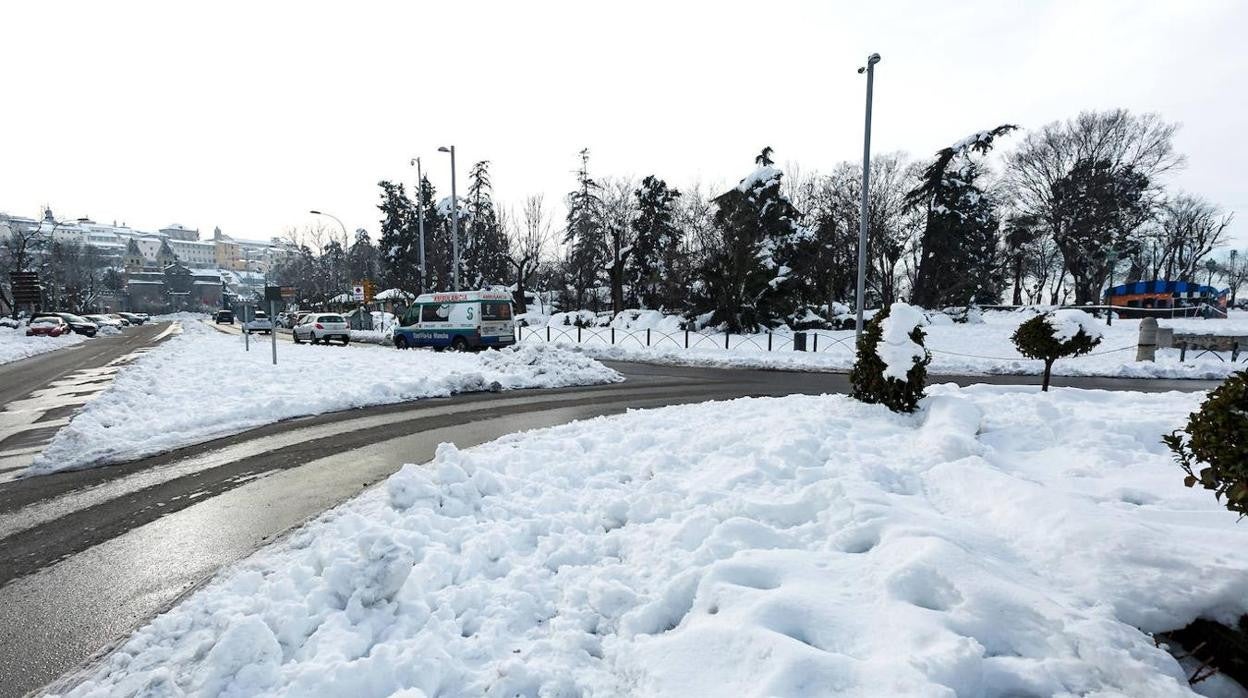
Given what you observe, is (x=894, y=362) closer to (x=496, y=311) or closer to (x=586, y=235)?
(x=496, y=311)

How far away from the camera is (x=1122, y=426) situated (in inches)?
249

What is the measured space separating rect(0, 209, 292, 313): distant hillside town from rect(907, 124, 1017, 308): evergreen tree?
72810mm

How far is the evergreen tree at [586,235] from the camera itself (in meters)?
44.3

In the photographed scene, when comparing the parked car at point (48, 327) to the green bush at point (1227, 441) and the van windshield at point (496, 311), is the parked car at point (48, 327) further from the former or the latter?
the green bush at point (1227, 441)

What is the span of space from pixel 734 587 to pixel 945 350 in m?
24.3

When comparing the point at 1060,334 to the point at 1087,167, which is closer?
the point at 1060,334

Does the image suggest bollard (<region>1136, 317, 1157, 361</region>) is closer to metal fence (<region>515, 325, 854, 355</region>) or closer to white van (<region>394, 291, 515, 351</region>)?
metal fence (<region>515, 325, 854, 355</region>)

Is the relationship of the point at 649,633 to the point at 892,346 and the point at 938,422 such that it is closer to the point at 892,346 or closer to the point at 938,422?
the point at 938,422

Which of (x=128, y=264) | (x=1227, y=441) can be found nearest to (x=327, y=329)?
(x=1227, y=441)

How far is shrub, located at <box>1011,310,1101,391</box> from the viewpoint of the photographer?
30.3 feet

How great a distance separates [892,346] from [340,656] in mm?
7170

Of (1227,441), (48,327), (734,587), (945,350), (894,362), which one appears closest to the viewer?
(1227,441)

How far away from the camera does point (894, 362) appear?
296 inches

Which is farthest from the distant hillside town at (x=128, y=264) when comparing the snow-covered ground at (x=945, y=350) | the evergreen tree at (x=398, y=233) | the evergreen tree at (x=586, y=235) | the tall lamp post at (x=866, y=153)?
the tall lamp post at (x=866, y=153)
